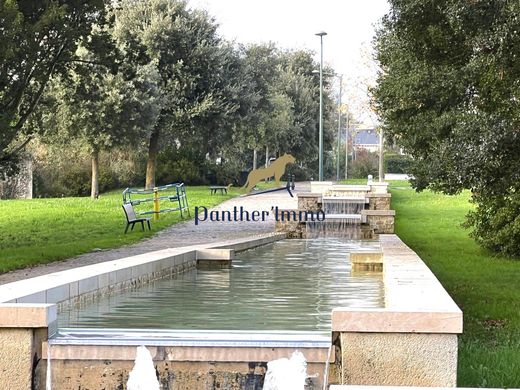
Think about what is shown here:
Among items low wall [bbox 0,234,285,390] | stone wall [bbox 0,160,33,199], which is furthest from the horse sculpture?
low wall [bbox 0,234,285,390]

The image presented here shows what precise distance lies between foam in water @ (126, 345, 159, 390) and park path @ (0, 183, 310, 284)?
21.4 ft

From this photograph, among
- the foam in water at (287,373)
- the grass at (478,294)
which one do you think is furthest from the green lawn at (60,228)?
the foam in water at (287,373)

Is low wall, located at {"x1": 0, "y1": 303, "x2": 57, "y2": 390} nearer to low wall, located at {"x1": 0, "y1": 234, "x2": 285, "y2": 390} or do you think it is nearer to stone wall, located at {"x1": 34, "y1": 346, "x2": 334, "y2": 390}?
→ low wall, located at {"x1": 0, "y1": 234, "x2": 285, "y2": 390}

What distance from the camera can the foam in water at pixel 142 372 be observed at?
Answer: 664cm

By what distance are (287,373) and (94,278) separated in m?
3.90

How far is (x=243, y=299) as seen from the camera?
10.8m

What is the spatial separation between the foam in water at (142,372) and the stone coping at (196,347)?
0.06 m

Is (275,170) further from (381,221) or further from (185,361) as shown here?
(185,361)

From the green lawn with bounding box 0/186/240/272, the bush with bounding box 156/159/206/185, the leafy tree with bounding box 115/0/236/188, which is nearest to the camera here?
the green lawn with bounding box 0/186/240/272

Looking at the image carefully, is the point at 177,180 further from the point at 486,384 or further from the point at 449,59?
the point at 486,384

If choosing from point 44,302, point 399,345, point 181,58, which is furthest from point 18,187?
point 399,345

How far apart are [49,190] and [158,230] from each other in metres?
24.6

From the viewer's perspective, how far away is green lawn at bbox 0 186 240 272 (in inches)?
664

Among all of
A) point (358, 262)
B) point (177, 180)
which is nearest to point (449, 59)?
point (358, 262)
